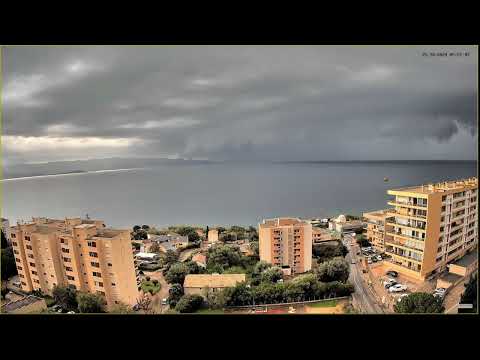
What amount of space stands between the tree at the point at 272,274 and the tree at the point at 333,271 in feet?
1.35

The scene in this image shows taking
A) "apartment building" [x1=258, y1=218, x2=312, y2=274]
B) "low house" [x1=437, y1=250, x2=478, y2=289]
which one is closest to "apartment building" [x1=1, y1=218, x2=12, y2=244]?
"apartment building" [x1=258, y1=218, x2=312, y2=274]

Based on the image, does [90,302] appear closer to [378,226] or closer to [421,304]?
[378,226]

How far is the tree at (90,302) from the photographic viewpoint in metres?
2.82

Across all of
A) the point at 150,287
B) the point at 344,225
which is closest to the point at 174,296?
the point at 150,287

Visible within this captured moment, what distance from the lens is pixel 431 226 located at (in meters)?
2.87

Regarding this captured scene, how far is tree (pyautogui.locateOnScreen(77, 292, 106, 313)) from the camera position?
2.82 m

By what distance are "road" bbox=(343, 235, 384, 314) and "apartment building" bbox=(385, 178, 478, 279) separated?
38 centimetres

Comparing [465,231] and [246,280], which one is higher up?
[465,231]

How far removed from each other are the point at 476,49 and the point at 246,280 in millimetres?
3242

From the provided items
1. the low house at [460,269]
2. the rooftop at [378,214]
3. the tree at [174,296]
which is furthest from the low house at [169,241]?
the low house at [460,269]

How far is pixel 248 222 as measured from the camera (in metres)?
3.05

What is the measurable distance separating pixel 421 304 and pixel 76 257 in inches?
144
